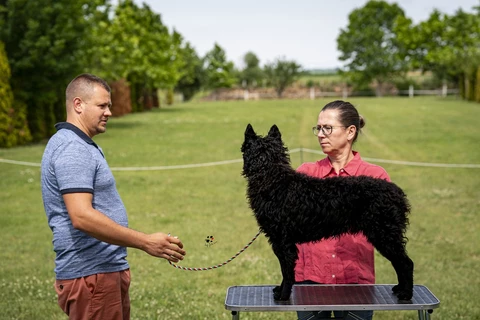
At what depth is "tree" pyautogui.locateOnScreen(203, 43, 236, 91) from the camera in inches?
4003

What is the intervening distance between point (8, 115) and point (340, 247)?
2296cm

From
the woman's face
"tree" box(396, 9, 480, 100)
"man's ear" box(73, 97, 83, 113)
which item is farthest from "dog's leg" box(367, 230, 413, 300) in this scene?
"tree" box(396, 9, 480, 100)

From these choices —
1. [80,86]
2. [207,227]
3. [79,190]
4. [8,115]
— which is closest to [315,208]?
Answer: [79,190]

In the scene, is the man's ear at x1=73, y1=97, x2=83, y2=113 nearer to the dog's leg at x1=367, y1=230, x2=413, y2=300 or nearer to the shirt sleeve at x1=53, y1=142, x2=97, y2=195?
the shirt sleeve at x1=53, y1=142, x2=97, y2=195

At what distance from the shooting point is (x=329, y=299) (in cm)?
374

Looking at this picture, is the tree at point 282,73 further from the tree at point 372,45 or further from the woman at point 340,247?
the woman at point 340,247

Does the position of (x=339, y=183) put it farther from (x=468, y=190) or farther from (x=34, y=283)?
(x=468, y=190)

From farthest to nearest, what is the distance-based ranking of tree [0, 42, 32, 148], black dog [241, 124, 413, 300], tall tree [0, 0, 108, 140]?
tall tree [0, 0, 108, 140]
tree [0, 42, 32, 148]
black dog [241, 124, 413, 300]

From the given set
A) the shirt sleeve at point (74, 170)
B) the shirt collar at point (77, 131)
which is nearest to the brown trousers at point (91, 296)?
the shirt sleeve at point (74, 170)

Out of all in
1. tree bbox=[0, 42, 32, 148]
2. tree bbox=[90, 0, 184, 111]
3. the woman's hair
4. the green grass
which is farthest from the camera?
tree bbox=[90, 0, 184, 111]

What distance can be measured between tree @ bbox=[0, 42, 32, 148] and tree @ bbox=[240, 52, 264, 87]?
248 feet

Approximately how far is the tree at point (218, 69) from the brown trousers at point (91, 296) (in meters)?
96.8

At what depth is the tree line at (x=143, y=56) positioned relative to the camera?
25766mm

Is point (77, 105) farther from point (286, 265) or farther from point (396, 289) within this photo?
point (396, 289)
